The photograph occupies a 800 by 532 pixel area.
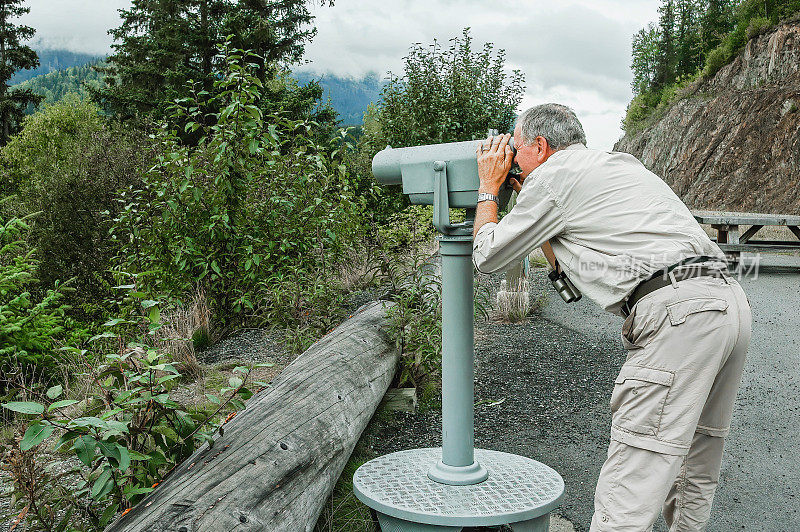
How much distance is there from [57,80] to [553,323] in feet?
523

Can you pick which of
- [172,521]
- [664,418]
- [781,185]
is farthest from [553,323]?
[781,185]

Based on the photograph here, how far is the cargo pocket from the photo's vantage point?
6.56 feet

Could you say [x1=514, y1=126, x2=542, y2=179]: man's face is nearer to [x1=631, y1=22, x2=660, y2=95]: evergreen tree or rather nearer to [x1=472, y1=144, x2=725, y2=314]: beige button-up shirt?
[x1=472, y1=144, x2=725, y2=314]: beige button-up shirt

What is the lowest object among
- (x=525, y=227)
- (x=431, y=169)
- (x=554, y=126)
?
(x=525, y=227)

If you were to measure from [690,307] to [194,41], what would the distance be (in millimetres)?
21415

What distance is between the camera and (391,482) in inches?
104

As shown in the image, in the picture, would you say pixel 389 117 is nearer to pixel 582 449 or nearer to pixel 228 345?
pixel 228 345

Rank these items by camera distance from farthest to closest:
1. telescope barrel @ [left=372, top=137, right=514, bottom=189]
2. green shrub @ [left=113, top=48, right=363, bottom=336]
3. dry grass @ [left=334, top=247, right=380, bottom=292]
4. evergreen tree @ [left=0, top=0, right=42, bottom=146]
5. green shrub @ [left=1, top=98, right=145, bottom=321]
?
1. evergreen tree @ [left=0, top=0, right=42, bottom=146]
2. green shrub @ [left=1, top=98, right=145, bottom=321]
3. dry grass @ [left=334, top=247, right=380, bottom=292]
4. green shrub @ [left=113, top=48, right=363, bottom=336]
5. telescope barrel @ [left=372, top=137, right=514, bottom=189]

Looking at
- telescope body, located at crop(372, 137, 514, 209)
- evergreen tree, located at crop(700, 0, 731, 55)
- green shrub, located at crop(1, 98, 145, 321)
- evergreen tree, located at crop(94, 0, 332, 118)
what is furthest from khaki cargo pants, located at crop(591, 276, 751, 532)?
evergreen tree, located at crop(700, 0, 731, 55)

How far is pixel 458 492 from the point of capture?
255cm

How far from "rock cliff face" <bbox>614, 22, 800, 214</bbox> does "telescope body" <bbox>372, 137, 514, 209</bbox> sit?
18.9 metres

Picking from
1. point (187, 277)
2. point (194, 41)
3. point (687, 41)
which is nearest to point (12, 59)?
point (194, 41)

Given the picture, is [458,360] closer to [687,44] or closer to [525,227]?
[525,227]

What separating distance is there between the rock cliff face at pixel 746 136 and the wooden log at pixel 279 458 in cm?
1860
